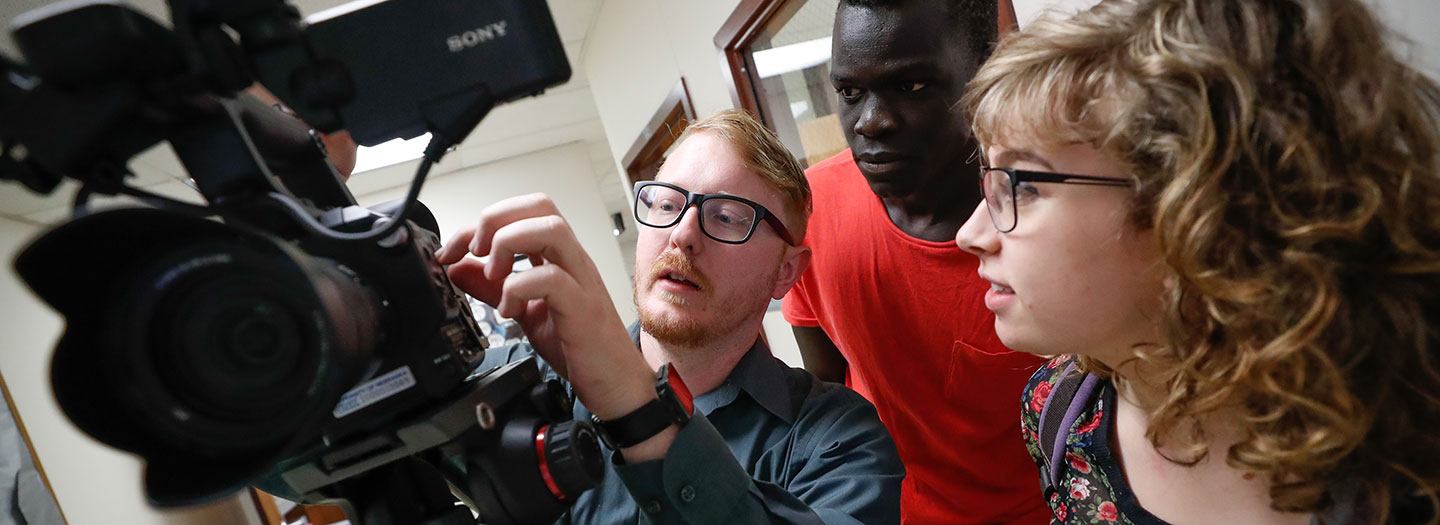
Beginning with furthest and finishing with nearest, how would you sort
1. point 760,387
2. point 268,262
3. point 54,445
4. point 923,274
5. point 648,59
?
1. point 54,445
2. point 648,59
3. point 923,274
4. point 760,387
5. point 268,262

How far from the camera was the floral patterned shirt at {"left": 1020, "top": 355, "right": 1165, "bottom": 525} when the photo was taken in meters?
0.90

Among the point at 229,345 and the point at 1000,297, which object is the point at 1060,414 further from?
the point at 229,345

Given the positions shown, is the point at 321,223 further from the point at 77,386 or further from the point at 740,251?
the point at 740,251

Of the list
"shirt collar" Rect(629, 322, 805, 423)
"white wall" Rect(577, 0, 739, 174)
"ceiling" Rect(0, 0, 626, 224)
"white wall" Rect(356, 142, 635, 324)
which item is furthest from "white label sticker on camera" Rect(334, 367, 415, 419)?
→ "white wall" Rect(356, 142, 635, 324)

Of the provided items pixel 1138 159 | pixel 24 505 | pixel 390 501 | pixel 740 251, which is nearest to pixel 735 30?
pixel 740 251

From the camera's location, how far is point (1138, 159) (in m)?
0.74

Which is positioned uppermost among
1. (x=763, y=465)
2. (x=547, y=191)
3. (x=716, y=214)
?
(x=716, y=214)

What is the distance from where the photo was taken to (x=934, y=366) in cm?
139

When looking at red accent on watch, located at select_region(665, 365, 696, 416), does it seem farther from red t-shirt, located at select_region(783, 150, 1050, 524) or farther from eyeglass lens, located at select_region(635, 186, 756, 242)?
red t-shirt, located at select_region(783, 150, 1050, 524)

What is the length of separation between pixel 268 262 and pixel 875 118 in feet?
3.03

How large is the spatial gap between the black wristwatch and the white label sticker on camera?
0.71 ft

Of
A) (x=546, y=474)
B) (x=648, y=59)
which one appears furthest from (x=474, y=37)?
Answer: (x=648, y=59)

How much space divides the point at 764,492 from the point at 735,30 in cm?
183

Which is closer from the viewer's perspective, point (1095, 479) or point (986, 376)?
Result: point (1095, 479)
